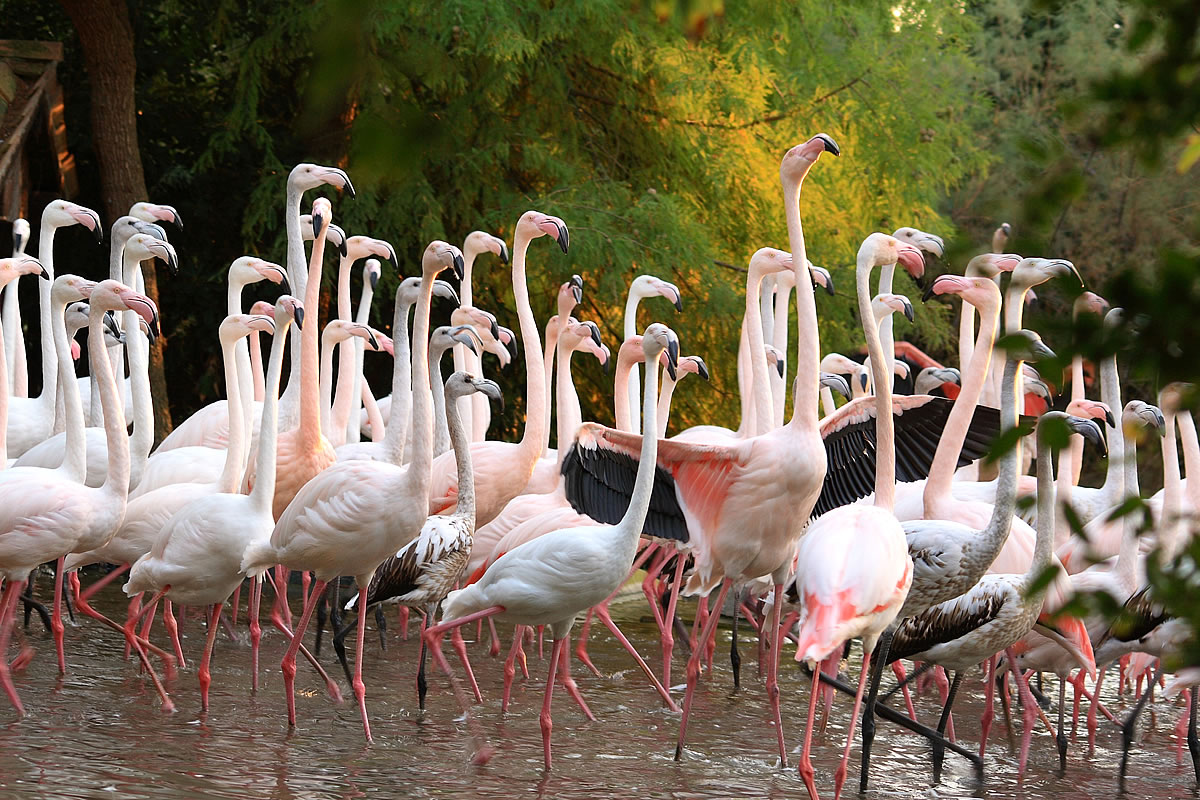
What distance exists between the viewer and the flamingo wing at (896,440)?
6.03 meters

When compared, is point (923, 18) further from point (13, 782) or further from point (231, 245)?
point (13, 782)

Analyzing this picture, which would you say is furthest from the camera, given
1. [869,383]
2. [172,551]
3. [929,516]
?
[869,383]

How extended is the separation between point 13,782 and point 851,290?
895 centimetres

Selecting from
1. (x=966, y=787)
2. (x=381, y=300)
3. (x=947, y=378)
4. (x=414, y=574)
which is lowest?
(x=966, y=787)

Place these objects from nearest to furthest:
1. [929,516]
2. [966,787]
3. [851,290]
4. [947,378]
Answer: [966,787] < [929,516] < [947,378] < [851,290]

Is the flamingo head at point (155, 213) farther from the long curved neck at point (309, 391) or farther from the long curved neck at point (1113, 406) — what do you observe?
the long curved neck at point (1113, 406)

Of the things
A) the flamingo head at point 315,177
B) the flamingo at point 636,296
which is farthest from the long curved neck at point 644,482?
the flamingo head at point 315,177

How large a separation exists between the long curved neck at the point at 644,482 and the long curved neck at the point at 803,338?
0.61 metres

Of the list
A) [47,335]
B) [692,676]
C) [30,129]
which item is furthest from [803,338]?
[30,129]

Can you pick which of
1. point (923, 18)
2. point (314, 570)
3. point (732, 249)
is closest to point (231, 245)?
point (732, 249)

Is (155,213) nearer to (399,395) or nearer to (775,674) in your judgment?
(399,395)

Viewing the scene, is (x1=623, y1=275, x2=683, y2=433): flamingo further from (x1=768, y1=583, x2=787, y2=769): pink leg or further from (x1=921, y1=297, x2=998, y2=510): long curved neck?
(x1=768, y1=583, x2=787, y2=769): pink leg

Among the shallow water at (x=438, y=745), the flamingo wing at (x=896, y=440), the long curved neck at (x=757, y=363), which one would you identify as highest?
the long curved neck at (x=757, y=363)

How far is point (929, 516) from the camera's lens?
19.9ft
